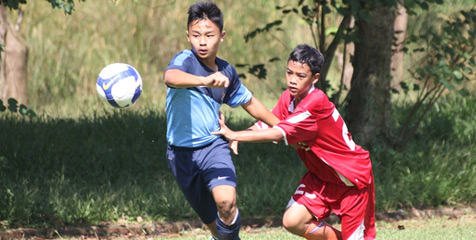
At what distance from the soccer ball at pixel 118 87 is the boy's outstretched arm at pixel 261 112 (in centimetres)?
89

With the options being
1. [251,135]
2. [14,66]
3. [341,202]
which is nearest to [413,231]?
[341,202]

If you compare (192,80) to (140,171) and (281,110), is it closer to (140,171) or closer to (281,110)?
(281,110)

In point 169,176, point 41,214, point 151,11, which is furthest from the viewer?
point 151,11

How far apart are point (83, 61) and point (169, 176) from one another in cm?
752

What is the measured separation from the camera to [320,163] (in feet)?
18.4

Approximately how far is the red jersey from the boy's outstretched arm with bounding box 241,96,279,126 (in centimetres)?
7

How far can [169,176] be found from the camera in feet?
31.1

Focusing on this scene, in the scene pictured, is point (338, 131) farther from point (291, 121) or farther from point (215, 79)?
point (215, 79)

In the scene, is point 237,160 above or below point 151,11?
below

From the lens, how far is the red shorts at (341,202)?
18.4 ft

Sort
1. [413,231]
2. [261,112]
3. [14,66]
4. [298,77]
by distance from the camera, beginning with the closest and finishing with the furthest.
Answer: [298,77] < [261,112] < [413,231] < [14,66]

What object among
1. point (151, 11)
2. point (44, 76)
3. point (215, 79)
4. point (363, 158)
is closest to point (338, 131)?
point (363, 158)

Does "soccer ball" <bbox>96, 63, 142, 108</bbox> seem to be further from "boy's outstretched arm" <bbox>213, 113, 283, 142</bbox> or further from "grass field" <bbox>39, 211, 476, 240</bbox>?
"grass field" <bbox>39, 211, 476, 240</bbox>

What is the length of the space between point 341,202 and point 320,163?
34 cm
